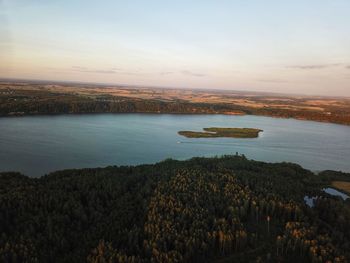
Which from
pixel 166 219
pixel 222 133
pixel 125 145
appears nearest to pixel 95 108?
pixel 222 133

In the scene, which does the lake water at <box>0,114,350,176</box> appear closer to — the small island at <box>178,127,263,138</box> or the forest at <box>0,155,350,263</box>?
the small island at <box>178,127,263,138</box>

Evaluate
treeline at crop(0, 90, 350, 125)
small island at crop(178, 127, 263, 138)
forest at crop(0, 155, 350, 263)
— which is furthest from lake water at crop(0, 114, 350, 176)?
forest at crop(0, 155, 350, 263)

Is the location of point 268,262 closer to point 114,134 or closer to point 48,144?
point 48,144

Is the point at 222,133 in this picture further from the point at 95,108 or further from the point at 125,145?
the point at 95,108

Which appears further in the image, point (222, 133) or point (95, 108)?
point (95, 108)

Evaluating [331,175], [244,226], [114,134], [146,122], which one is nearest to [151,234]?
[244,226]

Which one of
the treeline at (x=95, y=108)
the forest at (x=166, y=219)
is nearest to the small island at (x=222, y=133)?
the forest at (x=166, y=219)
